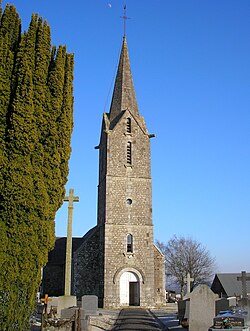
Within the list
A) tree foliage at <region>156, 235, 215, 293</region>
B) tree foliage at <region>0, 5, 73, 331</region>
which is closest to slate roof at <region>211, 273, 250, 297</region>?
tree foliage at <region>156, 235, 215, 293</region>

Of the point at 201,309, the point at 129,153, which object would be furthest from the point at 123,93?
the point at 201,309

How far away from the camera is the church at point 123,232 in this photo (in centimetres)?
2786

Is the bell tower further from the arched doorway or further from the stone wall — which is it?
the stone wall

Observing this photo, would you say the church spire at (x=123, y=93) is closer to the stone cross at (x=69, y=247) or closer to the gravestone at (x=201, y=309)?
the stone cross at (x=69, y=247)

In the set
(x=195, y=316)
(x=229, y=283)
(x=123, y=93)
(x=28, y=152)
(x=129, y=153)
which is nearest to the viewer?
(x=28, y=152)

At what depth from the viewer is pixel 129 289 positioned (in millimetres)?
28203

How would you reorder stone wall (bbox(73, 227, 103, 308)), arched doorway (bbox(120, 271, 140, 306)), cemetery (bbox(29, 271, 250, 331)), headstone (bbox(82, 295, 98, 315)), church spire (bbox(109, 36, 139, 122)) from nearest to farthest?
cemetery (bbox(29, 271, 250, 331))
headstone (bbox(82, 295, 98, 315))
arched doorway (bbox(120, 271, 140, 306))
stone wall (bbox(73, 227, 103, 308))
church spire (bbox(109, 36, 139, 122))

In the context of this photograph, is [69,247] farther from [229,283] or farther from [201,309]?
[229,283]

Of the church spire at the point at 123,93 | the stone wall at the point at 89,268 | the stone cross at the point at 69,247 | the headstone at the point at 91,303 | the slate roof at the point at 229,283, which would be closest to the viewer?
the stone cross at the point at 69,247

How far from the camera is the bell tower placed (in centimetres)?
2780

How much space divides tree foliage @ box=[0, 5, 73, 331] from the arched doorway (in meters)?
18.8

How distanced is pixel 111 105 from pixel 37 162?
24740 millimetres

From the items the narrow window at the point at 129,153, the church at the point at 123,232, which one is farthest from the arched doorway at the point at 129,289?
the narrow window at the point at 129,153

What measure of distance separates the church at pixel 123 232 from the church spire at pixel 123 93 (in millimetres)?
123
